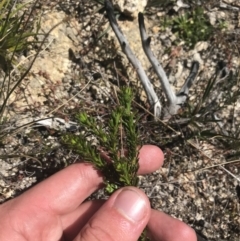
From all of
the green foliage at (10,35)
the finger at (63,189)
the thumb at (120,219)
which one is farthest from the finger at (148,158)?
the green foliage at (10,35)

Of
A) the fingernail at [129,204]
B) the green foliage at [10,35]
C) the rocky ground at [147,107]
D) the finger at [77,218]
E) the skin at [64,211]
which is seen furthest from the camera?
the rocky ground at [147,107]

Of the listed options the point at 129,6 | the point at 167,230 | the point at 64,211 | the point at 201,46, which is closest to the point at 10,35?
the point at 129,6

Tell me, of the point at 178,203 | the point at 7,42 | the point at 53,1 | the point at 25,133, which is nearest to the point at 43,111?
the point at 25,133

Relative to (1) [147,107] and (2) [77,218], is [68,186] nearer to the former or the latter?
(2) [77,218]

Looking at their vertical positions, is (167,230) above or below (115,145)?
below

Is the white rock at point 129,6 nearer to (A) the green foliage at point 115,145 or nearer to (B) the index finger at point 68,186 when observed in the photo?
(B) the index finger at point 68,186

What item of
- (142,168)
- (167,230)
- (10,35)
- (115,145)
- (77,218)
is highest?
(10,35)
